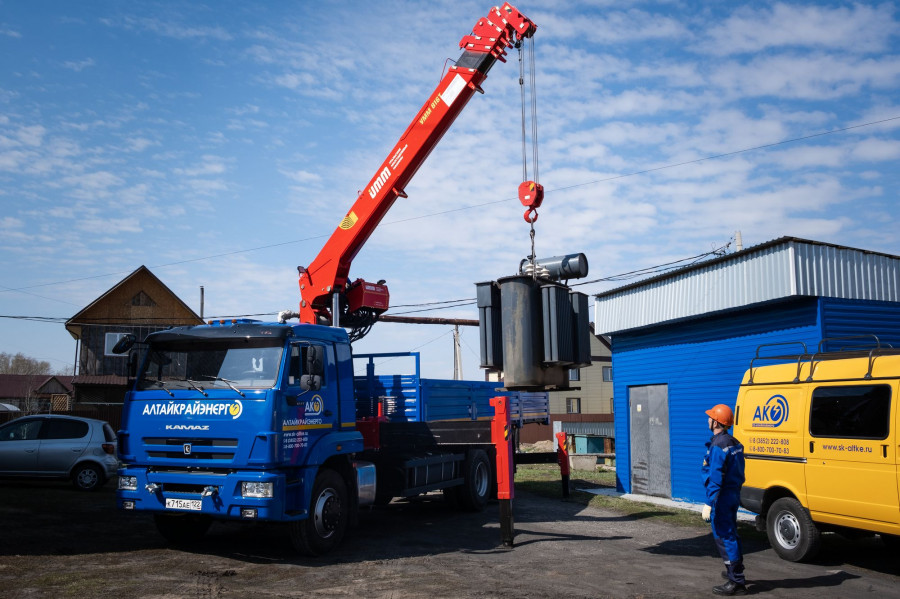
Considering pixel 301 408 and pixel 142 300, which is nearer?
pixel 301 408

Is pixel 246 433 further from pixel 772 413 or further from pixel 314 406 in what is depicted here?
pixel 772 413

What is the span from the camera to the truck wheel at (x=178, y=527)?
955cm

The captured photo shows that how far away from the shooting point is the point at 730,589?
7254 millimetres

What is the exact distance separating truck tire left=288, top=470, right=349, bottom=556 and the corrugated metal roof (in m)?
7.81

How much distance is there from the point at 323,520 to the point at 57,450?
30.0ft

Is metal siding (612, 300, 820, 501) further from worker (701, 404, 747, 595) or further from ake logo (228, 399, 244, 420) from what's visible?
ake logo (228, 399, 244, 420)

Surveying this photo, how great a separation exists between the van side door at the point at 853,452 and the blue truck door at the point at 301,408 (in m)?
6.04

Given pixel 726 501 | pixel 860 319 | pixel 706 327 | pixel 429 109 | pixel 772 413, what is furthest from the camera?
pixel 706 327

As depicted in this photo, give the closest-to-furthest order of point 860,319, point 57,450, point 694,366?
1. point 860,319
2. point 694,366
3. point 57,450

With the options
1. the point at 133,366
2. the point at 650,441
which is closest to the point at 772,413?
the point at 650,441

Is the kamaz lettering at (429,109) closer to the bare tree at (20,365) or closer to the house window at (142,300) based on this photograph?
the house window at (142,300)

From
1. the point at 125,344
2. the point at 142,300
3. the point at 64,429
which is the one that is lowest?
the point at 64,429

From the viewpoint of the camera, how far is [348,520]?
992 centimetres

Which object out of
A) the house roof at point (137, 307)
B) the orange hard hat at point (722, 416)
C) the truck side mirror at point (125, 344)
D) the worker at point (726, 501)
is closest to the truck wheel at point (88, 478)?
the truck side mirror at point (125, 344)
